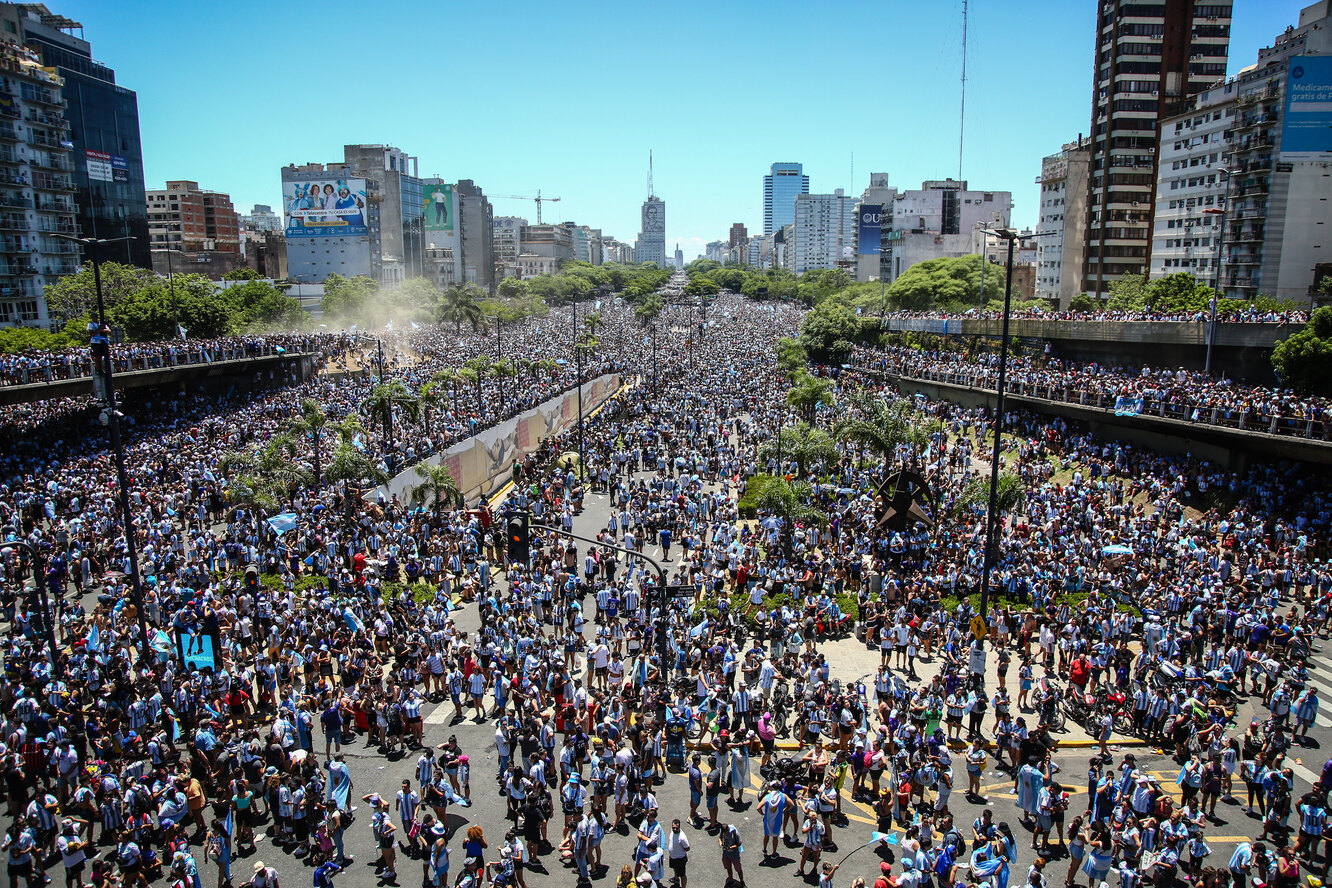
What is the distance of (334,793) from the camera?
11938 millimetres

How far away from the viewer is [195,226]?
14512cm

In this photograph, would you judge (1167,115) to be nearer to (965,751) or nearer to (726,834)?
(965,751)

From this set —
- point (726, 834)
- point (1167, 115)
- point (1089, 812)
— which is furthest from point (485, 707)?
point (1167, 115)

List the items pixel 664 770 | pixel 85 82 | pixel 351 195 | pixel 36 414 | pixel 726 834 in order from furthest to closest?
1. pixel 351 195
2. pixel 85 82
3. pixel 36 414
4. pixel 664 770
5. pixel 726 834

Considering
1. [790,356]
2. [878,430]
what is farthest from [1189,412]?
[790,356]

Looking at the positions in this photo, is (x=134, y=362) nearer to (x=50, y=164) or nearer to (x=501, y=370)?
(x=501, y=370)

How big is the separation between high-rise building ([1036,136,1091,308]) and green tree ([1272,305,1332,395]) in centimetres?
5127

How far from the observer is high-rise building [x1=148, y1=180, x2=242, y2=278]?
5207 inches

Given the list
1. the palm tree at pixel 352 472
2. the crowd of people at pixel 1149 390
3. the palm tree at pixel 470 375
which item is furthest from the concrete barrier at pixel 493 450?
the crowd of people at pixel 1149 390

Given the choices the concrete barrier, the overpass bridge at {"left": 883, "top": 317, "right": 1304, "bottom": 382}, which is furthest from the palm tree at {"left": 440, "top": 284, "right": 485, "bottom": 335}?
the overpass bridge at {"left": 883, "top": 317, "right": 1304, "bottom": 382}

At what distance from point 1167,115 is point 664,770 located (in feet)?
259

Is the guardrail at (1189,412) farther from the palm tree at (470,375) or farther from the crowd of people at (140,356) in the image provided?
the crowd of people at (140,356)

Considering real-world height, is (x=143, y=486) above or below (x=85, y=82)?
below

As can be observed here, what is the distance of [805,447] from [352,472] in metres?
16.0
